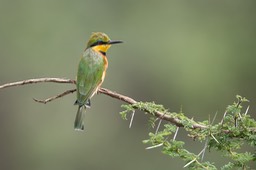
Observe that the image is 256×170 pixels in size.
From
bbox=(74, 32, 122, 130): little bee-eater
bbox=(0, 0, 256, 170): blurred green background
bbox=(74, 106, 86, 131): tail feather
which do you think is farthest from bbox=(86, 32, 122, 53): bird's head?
bbox=(0, 0, 256, 170): blurred green background

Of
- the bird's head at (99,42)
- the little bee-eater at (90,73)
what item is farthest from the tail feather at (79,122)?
the bird's head at (99,42)

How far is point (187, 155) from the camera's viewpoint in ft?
9.76

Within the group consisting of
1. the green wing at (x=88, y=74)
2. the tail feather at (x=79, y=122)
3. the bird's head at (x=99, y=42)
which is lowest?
the tail feather at (x=79, y=122)

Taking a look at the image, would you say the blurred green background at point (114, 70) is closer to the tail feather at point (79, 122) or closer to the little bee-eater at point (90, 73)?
the little bee-eater at point (90, 73)

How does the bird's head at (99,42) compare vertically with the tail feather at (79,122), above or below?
above

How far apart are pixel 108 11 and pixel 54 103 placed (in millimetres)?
1585

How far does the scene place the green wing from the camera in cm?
416

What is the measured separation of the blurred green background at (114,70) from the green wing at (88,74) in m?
6.01

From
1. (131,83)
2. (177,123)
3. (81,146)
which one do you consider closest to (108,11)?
(131,83)

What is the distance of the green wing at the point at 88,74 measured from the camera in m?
4.16

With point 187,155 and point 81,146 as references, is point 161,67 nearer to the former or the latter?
point 81,146

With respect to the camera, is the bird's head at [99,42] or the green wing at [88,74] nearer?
the green wing at [88,74]

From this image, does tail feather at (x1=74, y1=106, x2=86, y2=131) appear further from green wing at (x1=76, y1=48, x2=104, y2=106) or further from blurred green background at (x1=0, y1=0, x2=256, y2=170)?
blurred green background at (x1=0, y1=0, x2=256, y2=170)

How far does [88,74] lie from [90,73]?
1.6 inches
